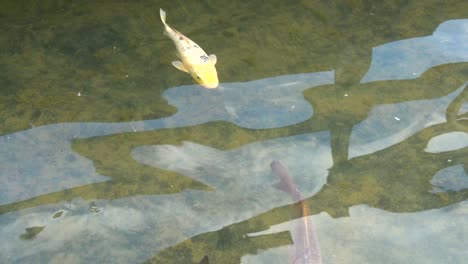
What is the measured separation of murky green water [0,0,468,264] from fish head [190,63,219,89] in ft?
0.36

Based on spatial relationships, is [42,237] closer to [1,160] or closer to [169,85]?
[1,160]

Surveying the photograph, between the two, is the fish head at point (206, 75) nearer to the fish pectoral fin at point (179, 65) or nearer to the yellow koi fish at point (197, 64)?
the yellow koi fish at point (197, 64)

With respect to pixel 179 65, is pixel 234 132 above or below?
below

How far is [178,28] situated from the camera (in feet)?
14.5

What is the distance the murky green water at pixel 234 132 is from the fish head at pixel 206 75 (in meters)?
0.11

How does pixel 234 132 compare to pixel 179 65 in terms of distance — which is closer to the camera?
pixel 234 132

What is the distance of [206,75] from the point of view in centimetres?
369

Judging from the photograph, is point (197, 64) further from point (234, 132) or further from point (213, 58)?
point (234, 132)

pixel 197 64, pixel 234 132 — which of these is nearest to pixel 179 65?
pixel 197 64

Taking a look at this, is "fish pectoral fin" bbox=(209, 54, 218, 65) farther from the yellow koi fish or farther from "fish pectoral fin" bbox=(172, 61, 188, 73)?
"fish pectoral fin" bbox=(172, 61, 188, 73)

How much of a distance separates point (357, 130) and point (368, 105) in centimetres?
27

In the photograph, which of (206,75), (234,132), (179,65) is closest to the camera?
(234,132)

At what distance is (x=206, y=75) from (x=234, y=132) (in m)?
0.45

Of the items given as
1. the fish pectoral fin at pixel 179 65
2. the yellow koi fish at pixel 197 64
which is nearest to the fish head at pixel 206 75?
the yellow koi fish at pixel 197 64
